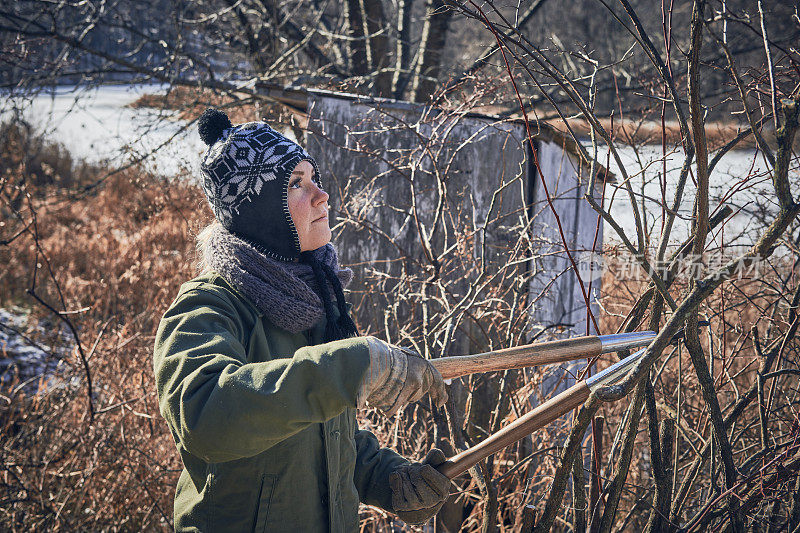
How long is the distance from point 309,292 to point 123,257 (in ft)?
25.0

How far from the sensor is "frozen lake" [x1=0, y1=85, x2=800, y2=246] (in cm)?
315

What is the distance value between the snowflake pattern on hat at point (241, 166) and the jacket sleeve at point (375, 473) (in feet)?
2.78

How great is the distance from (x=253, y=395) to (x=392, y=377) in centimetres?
30

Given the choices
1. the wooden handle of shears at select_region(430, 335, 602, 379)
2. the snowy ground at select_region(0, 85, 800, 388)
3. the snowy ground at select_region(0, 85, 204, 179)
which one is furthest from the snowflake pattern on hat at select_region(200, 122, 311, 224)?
the snowy ground at select_region(0, 85, 204, 179)

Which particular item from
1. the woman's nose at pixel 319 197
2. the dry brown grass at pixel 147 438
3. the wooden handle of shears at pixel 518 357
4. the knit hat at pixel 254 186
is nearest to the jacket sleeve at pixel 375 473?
the dry brown grass at pixel 147 438

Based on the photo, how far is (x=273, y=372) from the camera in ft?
4.51

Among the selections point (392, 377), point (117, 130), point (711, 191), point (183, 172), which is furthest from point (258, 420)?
point (183, 172)

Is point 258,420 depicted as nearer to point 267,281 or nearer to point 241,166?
point 267,281

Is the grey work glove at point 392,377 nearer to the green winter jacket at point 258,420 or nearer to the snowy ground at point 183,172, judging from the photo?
the green winter jacket at point 258,420

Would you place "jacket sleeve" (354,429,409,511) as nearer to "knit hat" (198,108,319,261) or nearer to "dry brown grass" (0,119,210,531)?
"knit hat" (198,108,319,261)

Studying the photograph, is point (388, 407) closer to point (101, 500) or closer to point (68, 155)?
point (101, 500)

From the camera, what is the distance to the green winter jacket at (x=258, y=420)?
1.36 meters

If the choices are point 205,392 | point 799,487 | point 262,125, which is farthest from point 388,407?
point 799,487

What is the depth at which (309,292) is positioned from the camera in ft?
6.15
